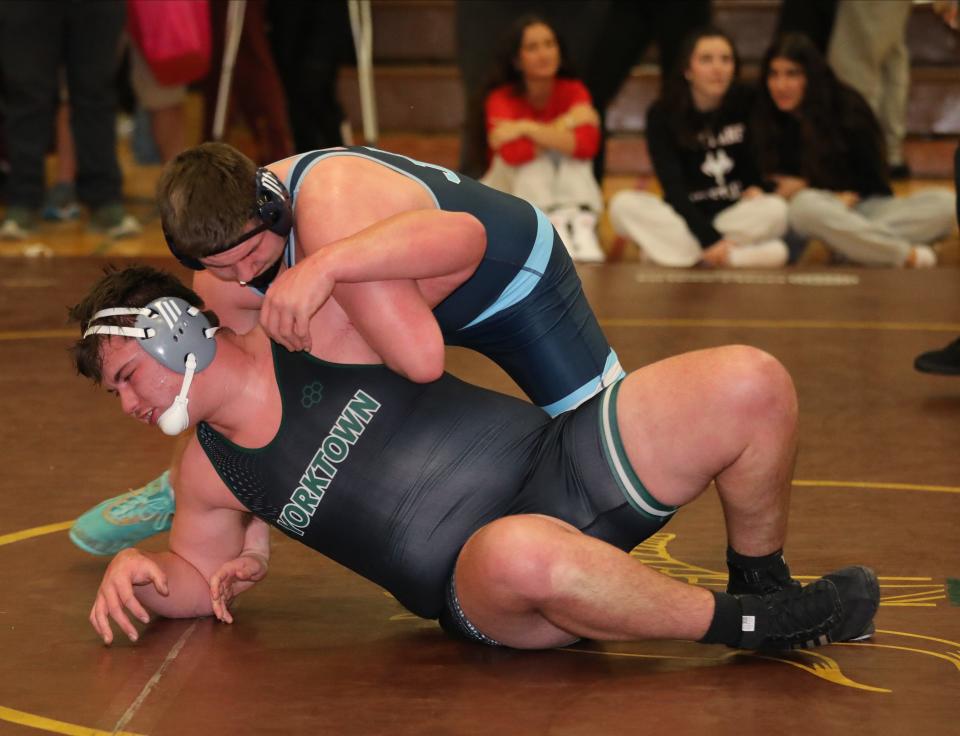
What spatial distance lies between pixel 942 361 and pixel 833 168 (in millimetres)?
2228

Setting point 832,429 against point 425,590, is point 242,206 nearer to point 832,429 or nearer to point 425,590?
point 425,590

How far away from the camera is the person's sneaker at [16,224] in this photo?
6.80 meters

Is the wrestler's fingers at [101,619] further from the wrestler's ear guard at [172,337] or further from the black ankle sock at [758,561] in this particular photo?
the black ankle sock at [758,561]

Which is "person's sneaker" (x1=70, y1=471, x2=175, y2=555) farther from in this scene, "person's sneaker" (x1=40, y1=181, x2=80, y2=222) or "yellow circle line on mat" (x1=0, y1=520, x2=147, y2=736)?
"person's sneaker" (x1=40, y1=181, x2=80, y2=222)

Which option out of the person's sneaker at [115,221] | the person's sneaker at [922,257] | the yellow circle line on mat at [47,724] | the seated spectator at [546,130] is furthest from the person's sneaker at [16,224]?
the yellow circle line on mat at [47,724]

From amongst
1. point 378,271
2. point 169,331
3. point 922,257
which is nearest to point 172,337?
point 169,331

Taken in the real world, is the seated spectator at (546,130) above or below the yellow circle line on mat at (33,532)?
above

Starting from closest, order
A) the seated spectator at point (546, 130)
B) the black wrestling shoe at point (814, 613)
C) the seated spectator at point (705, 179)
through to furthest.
A: the black wrestling shoe at point (814, 613), the seated spectator at point (705, 179), the seated spectator at point (546, 130)

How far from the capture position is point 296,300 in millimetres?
2295

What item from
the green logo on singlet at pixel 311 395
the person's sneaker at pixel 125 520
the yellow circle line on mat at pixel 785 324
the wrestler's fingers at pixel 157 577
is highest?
the green logo on singlet at pixel 311 395

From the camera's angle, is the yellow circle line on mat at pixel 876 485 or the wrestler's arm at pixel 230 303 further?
the yellow circle line on mat at pixel 876 485

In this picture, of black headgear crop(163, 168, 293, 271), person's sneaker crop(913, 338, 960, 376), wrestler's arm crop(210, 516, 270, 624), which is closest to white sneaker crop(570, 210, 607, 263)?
person's sneaker crop(913, 338, 960, 376)

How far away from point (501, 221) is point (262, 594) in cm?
77

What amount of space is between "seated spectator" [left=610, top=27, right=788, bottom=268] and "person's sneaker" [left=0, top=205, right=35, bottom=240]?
2.53 m
